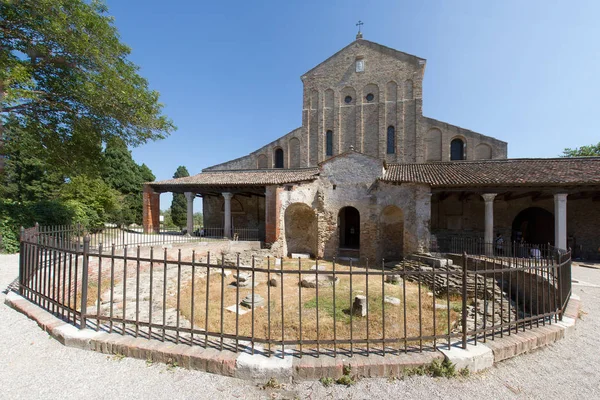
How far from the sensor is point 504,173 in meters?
12.8

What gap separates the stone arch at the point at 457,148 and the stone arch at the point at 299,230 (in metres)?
11.4

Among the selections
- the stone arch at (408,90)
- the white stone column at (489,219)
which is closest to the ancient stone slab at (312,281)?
the white stone column at (489,219)

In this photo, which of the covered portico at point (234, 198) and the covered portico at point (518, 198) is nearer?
the covered portico at point (518, 198)

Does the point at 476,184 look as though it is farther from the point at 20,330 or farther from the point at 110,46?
the point at 110,46

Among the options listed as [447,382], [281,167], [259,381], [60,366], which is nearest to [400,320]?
[447,382]

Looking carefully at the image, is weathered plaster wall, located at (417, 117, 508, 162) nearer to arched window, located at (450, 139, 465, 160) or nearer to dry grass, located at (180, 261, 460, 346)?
arched window, located at (450, 139, 465, 160)

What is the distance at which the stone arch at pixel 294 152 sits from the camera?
20469mm

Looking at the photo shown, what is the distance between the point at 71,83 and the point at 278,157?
526 inches

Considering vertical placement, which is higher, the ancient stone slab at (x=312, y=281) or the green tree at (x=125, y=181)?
the green tree at (x=125, y=181)

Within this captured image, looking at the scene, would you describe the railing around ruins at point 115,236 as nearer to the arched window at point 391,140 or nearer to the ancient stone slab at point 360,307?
the ancient stone slab at point 360,307

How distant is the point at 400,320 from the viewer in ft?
19.7

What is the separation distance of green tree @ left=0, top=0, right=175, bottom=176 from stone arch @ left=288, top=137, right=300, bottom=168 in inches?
A: 402

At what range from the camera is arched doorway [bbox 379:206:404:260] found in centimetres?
1427

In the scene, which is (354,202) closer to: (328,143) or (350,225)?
(350,225)
